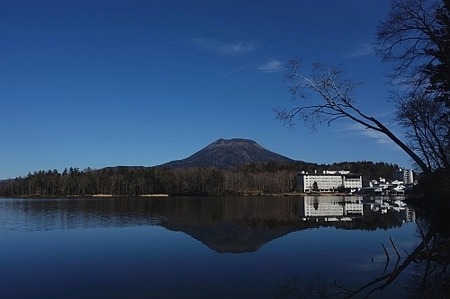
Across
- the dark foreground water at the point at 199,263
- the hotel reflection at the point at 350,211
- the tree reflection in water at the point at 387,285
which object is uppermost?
the tree reflection in water at the point at 387,285

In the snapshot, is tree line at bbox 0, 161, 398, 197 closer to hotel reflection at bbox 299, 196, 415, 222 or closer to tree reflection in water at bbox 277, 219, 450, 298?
hotel reflection at bbox 299, 196, 415, 222

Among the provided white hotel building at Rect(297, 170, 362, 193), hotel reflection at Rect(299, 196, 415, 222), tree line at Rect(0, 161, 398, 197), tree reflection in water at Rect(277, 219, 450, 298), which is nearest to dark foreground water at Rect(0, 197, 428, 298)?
tree reflection in water at Rect(277, 219, 450, 298)

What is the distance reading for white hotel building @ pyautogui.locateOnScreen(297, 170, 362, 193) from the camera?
18550 centimetres

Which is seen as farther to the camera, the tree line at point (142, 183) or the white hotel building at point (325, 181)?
the white hotel building at point (325, 181)

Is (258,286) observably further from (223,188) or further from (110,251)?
(223,188)

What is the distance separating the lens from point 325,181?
194 meters

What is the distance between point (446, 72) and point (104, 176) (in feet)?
468

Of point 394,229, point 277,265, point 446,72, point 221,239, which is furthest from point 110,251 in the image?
point 394,229

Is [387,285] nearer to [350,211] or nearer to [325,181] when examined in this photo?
[350,211]

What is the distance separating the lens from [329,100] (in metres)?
10.1

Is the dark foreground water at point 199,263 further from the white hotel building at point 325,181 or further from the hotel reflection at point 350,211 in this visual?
the white hotel building at point 325,181

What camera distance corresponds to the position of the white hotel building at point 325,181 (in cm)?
18550

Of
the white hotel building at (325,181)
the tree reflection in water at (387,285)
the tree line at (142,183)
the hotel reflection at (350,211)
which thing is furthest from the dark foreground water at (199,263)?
the white hotel building at (325,181)

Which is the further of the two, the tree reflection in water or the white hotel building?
the white hotel building
